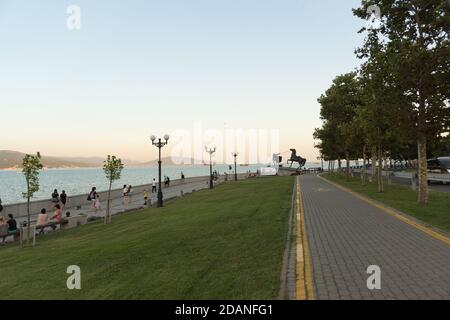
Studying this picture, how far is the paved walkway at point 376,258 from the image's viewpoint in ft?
20.9

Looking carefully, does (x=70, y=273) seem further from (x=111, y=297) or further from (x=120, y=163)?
(x=120, y=163)

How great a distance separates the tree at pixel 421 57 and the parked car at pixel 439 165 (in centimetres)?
1941

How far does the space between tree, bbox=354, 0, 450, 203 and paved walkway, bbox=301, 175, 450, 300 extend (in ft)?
22.0

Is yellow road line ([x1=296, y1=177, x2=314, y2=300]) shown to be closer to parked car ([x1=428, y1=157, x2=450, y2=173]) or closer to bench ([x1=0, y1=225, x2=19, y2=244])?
bench ([x1=0, y1=225, x2=19, y2=244])

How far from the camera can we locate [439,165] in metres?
37.1

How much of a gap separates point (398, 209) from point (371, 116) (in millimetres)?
7295

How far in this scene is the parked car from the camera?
3601 cm

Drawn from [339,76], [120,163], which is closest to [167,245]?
[120,163]

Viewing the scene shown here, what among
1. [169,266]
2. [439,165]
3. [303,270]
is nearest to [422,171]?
[303,270]

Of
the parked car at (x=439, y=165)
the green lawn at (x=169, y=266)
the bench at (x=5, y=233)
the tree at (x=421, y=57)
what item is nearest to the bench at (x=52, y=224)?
the bench at (x=5, y=233)

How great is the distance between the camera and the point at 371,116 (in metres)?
22.7

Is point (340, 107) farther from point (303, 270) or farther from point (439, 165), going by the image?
point (303, 270)

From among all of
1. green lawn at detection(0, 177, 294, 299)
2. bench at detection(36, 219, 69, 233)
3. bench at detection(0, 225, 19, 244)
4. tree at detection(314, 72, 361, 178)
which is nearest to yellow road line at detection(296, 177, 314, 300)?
green lawn at detection(0, 177, 294, 299)
